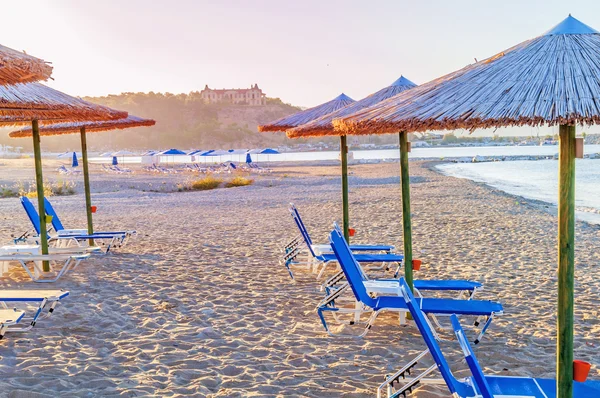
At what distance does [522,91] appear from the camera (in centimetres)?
296

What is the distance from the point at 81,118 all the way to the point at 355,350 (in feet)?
14.1

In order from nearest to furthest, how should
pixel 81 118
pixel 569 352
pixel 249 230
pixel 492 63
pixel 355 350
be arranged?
pixel 569 352 < pixel 492 63 < pixel 355 350 < pixel 81 118 < pixel 249 230

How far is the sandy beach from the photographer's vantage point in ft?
12.1

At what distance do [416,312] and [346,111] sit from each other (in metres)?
4.00

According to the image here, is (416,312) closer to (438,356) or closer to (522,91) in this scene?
(438,356)

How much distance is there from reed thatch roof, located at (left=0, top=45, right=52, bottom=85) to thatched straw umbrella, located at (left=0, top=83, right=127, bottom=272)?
138cm

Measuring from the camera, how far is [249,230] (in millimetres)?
10258

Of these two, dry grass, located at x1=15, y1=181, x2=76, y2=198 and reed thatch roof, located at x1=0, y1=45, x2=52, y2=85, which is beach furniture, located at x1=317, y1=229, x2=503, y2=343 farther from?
dry grass, located at x1=15, y1=181, x2=76, y2=198

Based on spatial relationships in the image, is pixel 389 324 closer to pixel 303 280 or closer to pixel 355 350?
pixel 355 350

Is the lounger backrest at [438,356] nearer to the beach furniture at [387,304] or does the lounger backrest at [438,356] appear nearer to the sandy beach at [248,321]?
the sandy beach at [248,321]

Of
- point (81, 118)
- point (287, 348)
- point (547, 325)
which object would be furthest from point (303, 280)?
point (81, 118)

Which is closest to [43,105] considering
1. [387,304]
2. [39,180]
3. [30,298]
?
[39,180]

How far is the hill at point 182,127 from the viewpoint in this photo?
97.0 meters

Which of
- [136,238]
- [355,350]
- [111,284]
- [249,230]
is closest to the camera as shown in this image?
[355,350]
